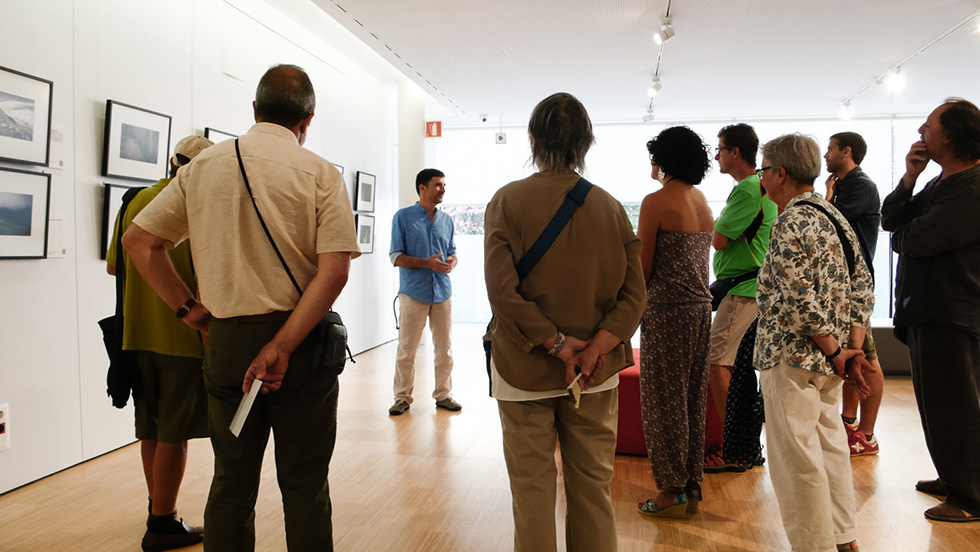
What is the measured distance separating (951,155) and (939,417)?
1.17 meters

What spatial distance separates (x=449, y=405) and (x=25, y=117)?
10.6 feet

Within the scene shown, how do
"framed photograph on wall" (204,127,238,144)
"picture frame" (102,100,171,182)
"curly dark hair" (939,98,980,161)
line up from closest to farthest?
"curly dark hair" (939,98,980,161), "picture frame" (102,100,171,182), "framed photograph on wall" (204,127,238,144)

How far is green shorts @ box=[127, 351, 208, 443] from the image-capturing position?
2551 millimetres

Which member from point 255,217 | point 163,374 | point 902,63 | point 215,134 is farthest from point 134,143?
point 902,63

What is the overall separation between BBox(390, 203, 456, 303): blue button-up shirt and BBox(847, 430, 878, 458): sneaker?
2.91m

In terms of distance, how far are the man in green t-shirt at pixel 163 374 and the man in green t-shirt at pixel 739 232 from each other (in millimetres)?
2468

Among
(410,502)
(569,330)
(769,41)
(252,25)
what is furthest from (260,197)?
(769,41)

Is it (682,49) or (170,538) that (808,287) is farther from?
(682,49)

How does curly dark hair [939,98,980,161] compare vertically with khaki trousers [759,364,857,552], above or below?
above

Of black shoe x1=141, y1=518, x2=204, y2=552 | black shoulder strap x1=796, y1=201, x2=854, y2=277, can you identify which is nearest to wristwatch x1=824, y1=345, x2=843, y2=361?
black shoulder strap x1=796, y1=201, x2=854, y2=277

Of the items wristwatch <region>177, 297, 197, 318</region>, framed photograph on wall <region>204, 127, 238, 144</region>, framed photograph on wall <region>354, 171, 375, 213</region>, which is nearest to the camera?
wristwatch <region>177, 297, 197, 318</region>

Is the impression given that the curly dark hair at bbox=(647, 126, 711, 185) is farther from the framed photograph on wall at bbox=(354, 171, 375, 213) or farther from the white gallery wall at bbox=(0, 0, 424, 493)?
the framed photograph on wall at bbox=(354, 171, 375, 213)

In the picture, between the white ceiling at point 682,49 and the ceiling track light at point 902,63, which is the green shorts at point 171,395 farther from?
the ceiling track light at point 902,63

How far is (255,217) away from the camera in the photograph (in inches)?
70.2
